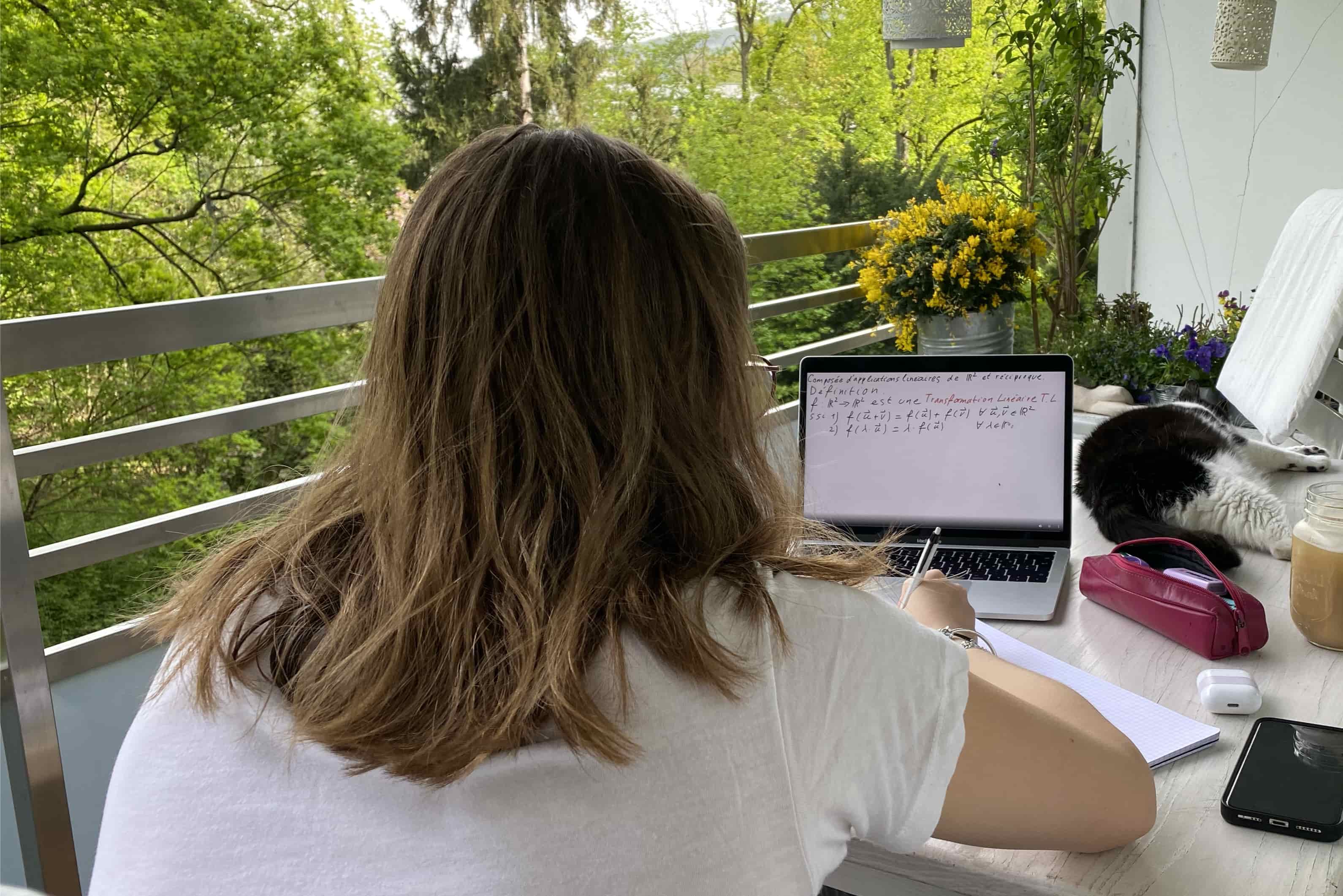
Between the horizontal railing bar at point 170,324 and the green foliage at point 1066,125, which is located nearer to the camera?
the horizontal railing bar at point 170,324

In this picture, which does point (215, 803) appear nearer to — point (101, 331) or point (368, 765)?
point (368, 765)

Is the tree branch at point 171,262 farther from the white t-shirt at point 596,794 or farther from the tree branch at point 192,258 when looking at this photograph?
the white t-shirt at point 596,794

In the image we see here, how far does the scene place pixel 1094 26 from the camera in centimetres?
355

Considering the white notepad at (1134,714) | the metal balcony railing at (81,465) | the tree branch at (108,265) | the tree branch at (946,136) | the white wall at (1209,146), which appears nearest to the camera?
the white notepad at (1134,714)

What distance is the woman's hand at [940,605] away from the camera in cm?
100

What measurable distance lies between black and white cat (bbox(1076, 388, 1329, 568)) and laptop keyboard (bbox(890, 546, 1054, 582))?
0.44 ft

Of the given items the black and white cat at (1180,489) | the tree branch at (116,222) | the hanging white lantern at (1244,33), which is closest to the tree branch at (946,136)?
the hanging white lantern at (1244,33)

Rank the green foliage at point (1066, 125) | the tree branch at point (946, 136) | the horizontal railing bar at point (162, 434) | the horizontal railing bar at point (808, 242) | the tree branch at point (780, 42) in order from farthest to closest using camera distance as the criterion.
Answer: the tree branch at point (946, 136) < the tree branch at point (780, 42) < the green foliage at point (1066, 125) < the horizontal railing bar at point (808, 242) < the horizontal railing bar at point (162, 434)

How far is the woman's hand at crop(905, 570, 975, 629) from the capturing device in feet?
3.27

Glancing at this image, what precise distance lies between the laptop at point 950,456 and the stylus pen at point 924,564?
18 mm

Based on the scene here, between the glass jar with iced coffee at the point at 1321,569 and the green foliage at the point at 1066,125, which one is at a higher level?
the green foliage at the point at 1066,125

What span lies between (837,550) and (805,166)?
6747mm

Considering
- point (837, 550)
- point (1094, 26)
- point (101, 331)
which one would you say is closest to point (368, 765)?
point (837, 550)

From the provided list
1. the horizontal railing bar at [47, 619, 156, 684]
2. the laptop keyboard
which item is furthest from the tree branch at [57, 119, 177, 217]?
the laptop keyboard
